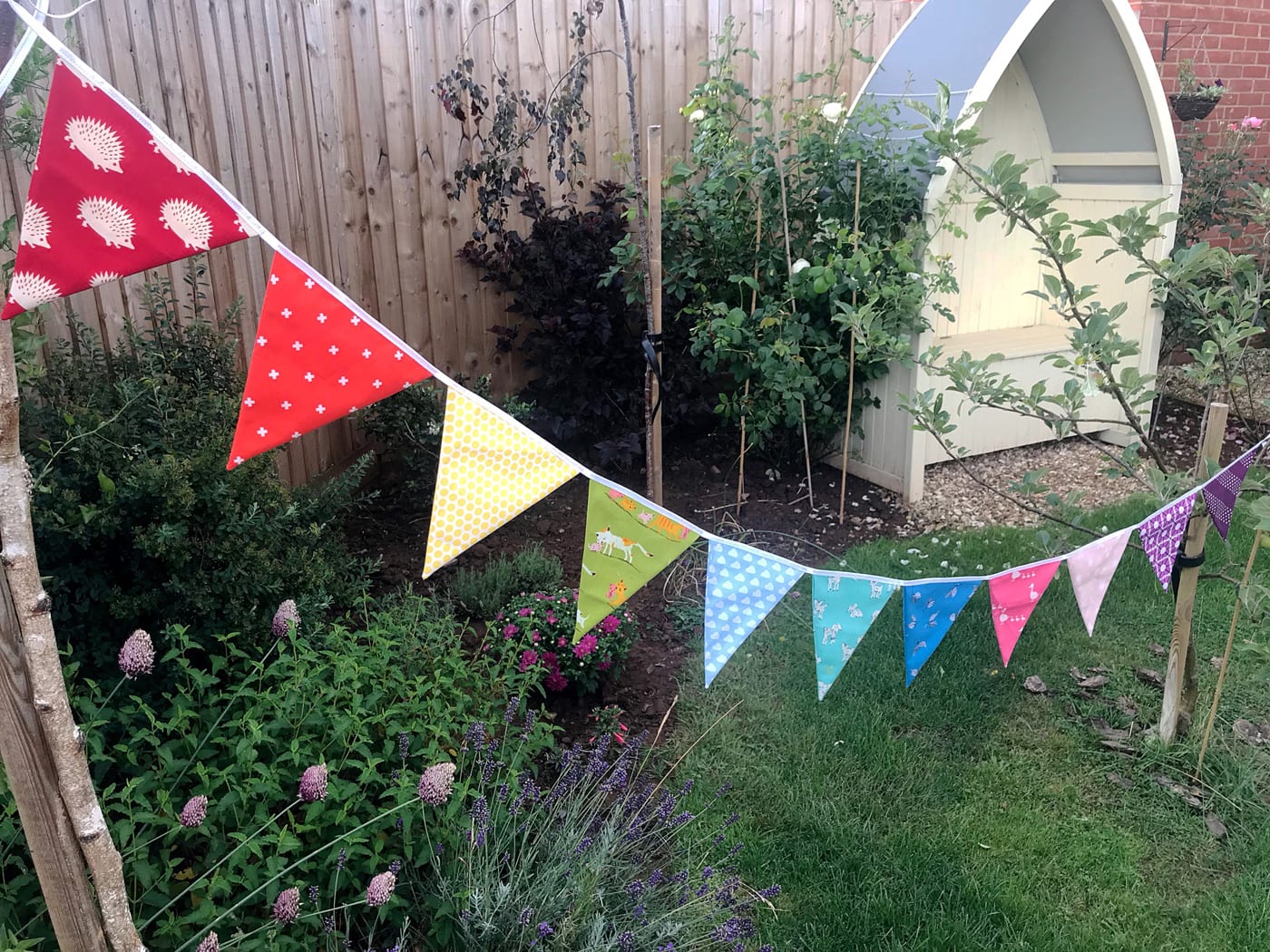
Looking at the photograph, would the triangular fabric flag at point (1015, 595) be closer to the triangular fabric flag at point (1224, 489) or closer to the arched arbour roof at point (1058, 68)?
the triangular fabric flag at point (1224, 489)

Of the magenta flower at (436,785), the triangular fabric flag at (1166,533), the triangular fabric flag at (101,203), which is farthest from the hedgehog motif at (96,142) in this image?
the triangular fabric flag at (1166,533)

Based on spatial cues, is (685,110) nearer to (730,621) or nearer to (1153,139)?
(1153,139)

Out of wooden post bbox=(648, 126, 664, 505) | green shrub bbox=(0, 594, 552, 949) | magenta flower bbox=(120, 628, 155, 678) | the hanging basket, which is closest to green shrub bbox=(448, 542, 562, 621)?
wooden post bbox=(648, 126, 664, 505)

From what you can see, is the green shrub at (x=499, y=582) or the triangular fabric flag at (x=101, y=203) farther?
the green shrub at (x=499, y=582)

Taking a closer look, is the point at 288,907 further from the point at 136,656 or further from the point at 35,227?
the point at 35,227

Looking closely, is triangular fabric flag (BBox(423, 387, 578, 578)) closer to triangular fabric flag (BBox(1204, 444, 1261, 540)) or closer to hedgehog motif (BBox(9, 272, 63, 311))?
hedgehog motif (BBox(9, 272, 63, 311))

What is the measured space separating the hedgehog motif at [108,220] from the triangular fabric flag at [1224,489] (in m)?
2.49

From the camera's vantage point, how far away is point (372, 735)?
2.21 meters

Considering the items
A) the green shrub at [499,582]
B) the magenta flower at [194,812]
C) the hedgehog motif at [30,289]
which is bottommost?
the green shrub at [499,582]

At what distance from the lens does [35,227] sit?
1.39m

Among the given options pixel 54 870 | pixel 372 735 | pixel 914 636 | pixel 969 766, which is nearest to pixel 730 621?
pixel 914 636

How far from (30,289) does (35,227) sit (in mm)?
97

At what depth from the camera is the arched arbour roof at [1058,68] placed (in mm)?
4168

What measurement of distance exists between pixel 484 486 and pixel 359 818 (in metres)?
0.77
